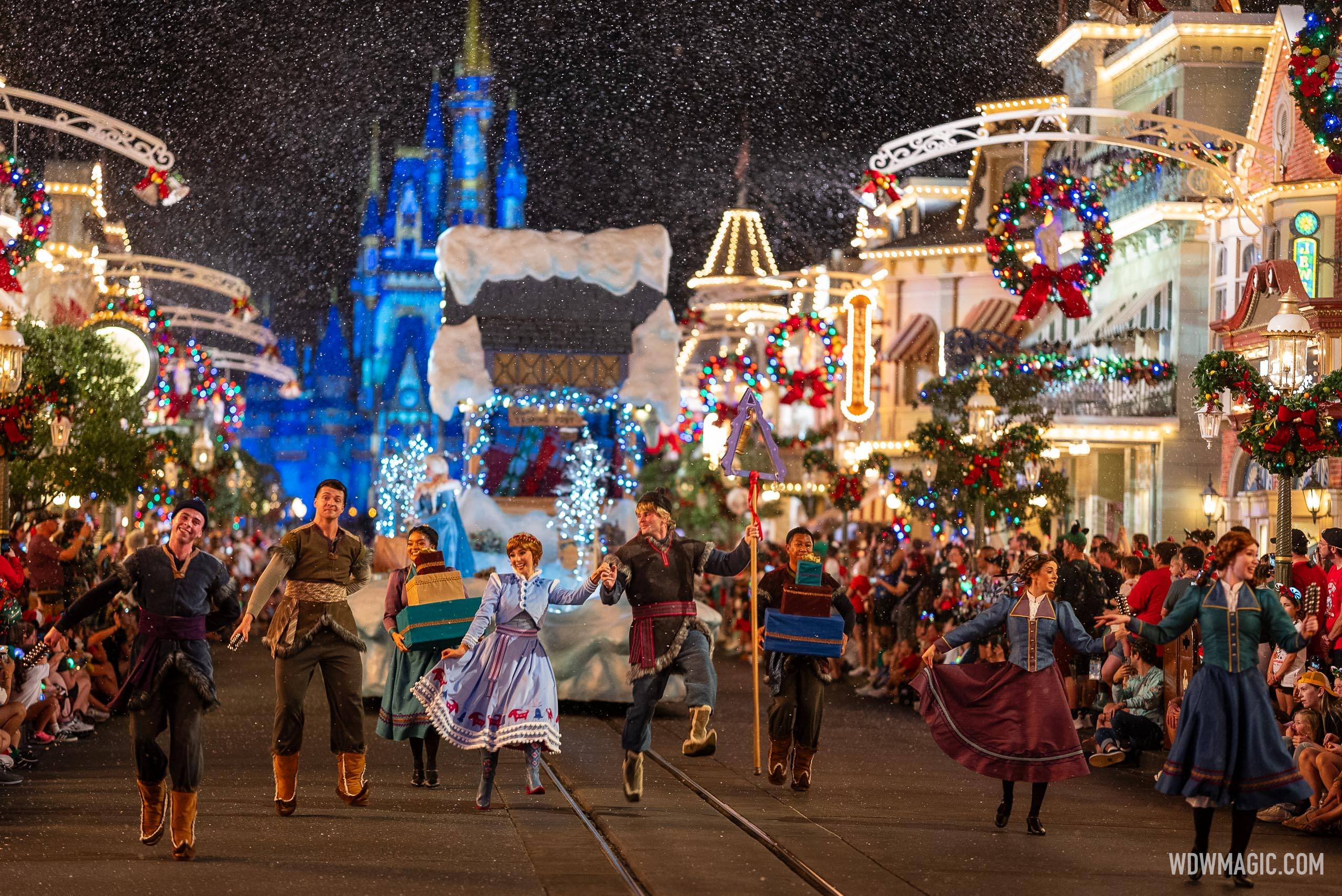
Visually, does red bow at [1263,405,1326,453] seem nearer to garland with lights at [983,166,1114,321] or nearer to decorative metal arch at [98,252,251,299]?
garland with lights at [983,166,1114,321]

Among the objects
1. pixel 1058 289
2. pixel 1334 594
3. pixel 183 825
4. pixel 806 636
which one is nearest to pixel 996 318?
pixel 1058 289

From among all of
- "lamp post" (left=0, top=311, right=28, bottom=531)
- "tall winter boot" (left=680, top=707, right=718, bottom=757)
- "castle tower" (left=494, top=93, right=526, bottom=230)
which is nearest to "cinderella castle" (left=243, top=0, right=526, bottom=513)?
"castle tower" (left=494, top=93, right=526, bottom=230)

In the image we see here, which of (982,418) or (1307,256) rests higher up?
(1307,256)

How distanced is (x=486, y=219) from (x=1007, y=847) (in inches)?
4994

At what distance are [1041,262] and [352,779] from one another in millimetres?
14053

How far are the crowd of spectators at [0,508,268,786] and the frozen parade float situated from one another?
3.48 meters

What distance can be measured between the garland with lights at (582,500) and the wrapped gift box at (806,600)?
862 cm

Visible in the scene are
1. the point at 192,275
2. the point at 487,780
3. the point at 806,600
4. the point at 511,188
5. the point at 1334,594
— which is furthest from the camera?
the point at 511,188

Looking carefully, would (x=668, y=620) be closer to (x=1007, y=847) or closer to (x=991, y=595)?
(x=1007, y=847)

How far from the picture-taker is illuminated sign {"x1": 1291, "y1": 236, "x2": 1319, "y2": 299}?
2555cm

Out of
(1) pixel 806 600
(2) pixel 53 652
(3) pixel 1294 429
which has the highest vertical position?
(3) pixel 1294 429

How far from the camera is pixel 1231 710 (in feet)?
30.2

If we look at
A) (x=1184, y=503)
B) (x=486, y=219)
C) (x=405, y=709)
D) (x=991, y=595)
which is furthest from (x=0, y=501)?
(x=486, y=219)

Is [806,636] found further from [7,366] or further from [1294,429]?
[7,366]
